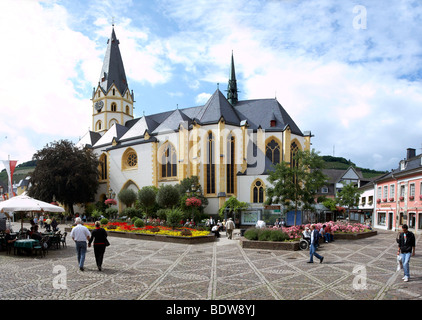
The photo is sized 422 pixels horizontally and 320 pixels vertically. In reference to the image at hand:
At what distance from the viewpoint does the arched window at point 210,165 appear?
3962 centimetres

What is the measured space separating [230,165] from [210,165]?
2432mm

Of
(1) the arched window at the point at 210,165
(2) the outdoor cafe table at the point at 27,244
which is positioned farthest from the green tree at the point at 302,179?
(1) the arched window at the point at 210,165

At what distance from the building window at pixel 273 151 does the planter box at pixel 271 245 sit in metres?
26.2

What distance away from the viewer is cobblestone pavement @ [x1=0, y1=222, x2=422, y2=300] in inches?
309

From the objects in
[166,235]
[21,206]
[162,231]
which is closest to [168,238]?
[166,235]

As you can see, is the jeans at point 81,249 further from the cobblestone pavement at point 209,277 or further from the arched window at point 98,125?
the arched window at point 98,125

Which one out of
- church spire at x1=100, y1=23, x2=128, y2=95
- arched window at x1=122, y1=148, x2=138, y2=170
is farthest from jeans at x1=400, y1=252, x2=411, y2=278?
church spire at x1=100, y1=23, x2=128, y2=95

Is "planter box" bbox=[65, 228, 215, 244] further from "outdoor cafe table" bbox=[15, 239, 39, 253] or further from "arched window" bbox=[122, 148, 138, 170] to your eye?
"arched window" bbox=[122, 148, 138, 170]

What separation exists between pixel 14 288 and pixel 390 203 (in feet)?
120

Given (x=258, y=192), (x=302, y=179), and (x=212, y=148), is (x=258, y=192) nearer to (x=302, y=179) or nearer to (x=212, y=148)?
(x=212, y=148)

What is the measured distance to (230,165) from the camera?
40.3m

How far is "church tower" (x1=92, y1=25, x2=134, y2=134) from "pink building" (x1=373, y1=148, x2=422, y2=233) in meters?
43.7

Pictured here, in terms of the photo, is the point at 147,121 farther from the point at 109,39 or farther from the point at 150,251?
the point at 150,251
